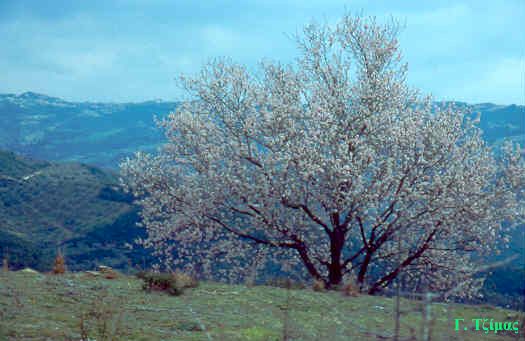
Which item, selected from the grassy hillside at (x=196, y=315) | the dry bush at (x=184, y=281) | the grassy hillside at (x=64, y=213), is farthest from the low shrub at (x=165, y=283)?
the grassy hillside at (x=64, y=213)

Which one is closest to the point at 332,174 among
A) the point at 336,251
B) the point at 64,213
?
the point at 336,251

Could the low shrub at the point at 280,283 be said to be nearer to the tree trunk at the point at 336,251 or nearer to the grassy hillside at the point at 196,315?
the grassy hillside at the point at 196,315

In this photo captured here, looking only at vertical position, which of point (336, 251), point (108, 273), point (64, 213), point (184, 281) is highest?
point (64, 213)

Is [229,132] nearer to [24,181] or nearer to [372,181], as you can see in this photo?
[372,181]

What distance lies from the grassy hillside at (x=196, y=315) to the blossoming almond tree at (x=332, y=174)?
7105mm

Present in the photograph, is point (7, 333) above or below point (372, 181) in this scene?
below

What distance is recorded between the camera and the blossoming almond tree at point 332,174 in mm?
18969

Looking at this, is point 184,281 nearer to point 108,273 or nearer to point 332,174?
point 108,273

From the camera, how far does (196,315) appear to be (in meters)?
8.73

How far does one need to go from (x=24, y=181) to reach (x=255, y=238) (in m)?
95.7

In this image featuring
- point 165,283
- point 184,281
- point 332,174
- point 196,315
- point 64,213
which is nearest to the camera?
point 196,315

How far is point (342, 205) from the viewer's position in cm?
1823

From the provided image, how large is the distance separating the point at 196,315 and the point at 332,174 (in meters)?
10.6

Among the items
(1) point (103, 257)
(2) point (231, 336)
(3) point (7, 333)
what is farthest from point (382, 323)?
(1) point (103, 257)
